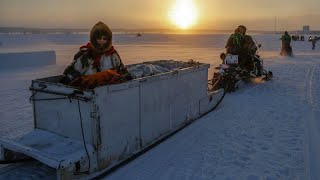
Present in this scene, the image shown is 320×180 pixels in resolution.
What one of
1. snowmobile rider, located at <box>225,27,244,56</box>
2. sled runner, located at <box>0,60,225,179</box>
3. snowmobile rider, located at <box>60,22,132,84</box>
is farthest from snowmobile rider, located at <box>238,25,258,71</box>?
snowmobile rider, located at <box>60,22,132,84</box>

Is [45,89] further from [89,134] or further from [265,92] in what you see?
[265,92]

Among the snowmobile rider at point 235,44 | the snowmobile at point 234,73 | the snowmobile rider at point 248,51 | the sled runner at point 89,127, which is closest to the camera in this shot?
the sled runner at point 89,127

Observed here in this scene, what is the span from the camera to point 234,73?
998cm

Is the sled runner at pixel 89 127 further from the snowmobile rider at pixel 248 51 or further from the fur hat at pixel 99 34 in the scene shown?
the snowmobile rider at pixel 248 51

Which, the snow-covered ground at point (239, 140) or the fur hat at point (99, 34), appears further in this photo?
the fur hat at point (99, 34)

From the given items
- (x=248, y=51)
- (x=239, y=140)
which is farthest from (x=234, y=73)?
(x=239, y=140)

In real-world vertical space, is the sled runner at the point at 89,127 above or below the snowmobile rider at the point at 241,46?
below

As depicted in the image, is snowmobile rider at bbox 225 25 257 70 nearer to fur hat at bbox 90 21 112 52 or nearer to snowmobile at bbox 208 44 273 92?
snowmobile at bbox 208 44 273 92

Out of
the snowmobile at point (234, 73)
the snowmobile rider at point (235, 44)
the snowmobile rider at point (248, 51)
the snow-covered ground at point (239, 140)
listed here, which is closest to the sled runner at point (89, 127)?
the snow-covered ground at point (239, 140)

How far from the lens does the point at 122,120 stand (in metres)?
4.60

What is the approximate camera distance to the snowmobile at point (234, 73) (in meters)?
9.76

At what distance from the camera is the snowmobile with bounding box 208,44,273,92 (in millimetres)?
9758

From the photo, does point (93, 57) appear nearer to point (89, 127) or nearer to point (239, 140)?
point (89, 127)

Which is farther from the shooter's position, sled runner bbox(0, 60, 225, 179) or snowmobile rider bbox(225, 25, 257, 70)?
snowmobile rider bbox(225, 25, 257, 70)
